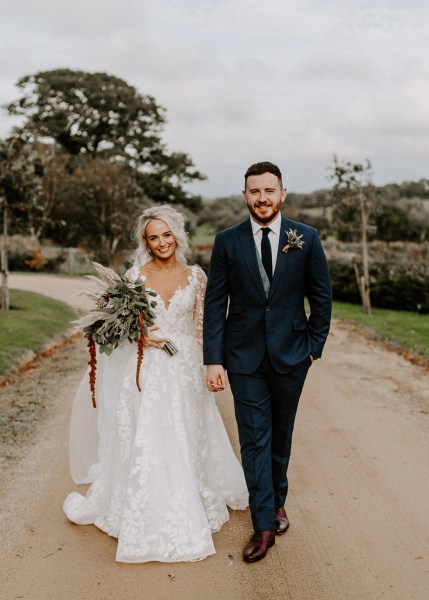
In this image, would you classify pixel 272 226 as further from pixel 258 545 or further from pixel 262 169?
pixel 258 545

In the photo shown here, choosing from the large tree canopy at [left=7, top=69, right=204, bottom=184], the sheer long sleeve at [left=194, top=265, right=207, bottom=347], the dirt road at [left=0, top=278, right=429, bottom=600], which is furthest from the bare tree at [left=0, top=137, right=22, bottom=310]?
the large tree canopy at [left=7, top=69, right=204, bottom=184]

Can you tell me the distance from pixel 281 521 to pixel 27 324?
9.82 m

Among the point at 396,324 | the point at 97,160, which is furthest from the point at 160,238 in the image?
the point at 97,160

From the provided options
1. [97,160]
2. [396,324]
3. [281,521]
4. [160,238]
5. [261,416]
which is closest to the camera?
[261,416]

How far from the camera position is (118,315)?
3973mm

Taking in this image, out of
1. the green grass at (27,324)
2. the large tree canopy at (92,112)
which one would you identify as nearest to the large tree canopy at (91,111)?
the large tree canopy at (92,112)

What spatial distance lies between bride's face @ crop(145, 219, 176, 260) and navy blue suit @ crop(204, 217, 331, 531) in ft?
1.85

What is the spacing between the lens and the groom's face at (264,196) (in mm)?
3533

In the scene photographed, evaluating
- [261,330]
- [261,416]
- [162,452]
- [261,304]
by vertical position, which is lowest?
[162,452]

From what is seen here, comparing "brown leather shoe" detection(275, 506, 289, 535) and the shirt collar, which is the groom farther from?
"brown leather shoe" detection(275, 506, 289, 535)

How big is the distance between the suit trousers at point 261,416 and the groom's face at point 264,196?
2.88 feet

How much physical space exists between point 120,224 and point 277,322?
27894mm

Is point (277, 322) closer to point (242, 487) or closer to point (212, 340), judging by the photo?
point (212, 340)

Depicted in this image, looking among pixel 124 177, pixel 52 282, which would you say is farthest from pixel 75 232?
pixel 52 282
